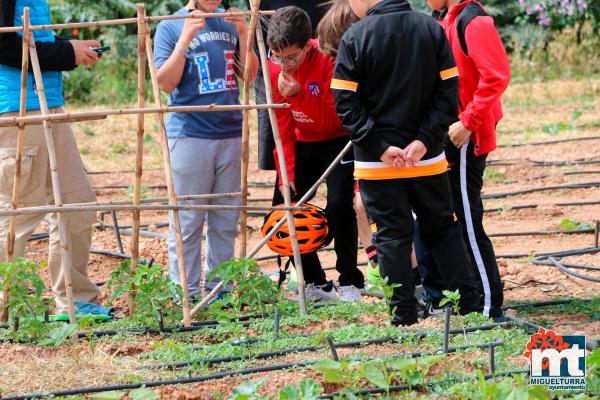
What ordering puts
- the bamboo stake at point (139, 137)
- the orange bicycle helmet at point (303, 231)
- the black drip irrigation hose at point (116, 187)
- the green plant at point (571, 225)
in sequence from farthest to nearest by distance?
the black drip irrigation hose at point (116, 187)
the green plant at point (571, 225)
the orange bicycle helmet at point (303, 231)
the bamboo stake at point (139, 137)

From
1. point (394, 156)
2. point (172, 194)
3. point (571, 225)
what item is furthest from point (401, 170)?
point (571, 225)

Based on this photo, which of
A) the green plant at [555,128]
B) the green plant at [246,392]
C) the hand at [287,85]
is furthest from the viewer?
the green plant at [555,128]

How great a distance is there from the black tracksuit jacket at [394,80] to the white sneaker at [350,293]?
3.71 feet

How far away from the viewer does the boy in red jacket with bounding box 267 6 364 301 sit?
15.5 ft

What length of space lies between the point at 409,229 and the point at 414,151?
1.23 ft

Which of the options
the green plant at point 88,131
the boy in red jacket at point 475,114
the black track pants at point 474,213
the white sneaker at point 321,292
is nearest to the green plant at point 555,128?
the green plant at point 88,131

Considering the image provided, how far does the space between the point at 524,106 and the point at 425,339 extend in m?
8.08

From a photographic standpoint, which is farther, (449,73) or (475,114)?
(475,114)

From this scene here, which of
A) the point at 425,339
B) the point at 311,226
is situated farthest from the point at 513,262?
the point at 425,339

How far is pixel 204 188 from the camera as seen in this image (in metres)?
5.07

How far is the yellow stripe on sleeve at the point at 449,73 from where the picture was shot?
424cm

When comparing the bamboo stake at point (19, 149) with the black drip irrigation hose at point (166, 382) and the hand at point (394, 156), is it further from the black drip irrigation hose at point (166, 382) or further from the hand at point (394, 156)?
the hand at point (394, 156)

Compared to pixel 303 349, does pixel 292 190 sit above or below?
above

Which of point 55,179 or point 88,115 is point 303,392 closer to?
point 55,179
